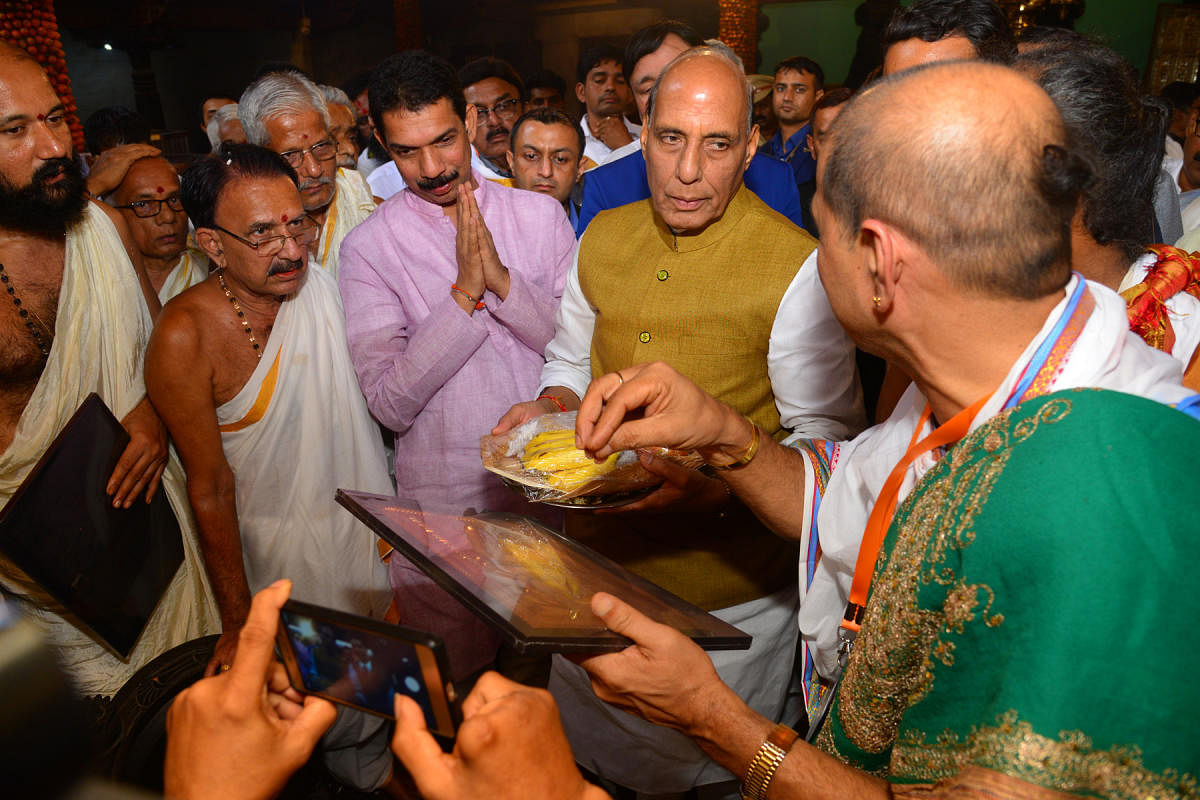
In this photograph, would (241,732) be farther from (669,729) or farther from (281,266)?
(281,266)

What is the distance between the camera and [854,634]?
1.34 m

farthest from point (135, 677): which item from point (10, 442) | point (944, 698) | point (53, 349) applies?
point (944, 698)

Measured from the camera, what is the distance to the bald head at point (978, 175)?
2.95ft

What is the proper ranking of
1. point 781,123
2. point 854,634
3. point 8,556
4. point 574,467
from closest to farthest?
point 854,634
point 574,467
point 8,556
point 781,123

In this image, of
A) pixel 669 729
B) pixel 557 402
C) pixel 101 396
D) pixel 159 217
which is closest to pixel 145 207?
pixel 159 217

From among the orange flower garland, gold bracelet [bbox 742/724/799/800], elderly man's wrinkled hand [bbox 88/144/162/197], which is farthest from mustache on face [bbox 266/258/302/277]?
the orange flower garland

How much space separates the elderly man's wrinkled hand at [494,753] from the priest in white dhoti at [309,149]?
256cm

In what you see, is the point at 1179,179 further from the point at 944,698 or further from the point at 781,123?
the point at 944,698

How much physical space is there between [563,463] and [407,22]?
14.3 metres

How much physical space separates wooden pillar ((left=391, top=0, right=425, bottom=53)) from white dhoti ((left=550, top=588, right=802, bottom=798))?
13.9m

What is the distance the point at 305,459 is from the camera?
2.48 meters

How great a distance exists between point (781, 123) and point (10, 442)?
210 inches

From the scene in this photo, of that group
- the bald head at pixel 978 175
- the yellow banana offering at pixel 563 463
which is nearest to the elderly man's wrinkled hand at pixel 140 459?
the yellow banana offering at pixel 563 463

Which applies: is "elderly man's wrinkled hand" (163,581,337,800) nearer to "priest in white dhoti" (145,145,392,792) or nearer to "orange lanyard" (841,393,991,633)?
"orange lanyard" (841,393,991,633)
